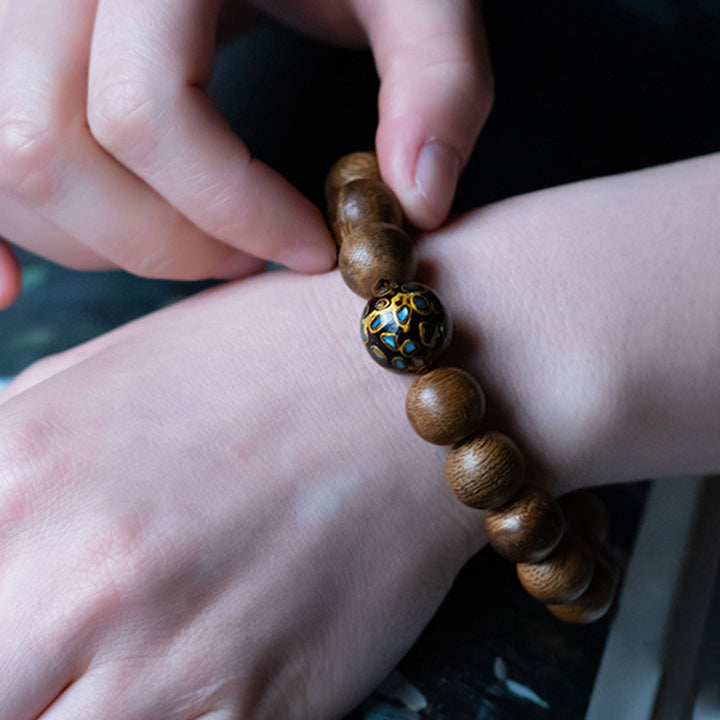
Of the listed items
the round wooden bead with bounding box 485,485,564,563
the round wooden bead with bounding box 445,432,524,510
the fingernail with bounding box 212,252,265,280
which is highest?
the fingernail with bounding box 212,252,265,280

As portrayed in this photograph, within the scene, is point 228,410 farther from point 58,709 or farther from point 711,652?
point 711,652

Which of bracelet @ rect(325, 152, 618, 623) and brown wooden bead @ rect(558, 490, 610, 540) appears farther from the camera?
brown wooden bead @ rect(558, 490, 610, 540)

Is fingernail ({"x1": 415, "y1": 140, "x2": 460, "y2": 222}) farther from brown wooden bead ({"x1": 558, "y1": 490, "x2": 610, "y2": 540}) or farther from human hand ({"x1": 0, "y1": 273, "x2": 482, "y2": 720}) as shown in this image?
brown wooden bead ({"x1": 558, "y1": 490, "x2": 610, "y2": 540})

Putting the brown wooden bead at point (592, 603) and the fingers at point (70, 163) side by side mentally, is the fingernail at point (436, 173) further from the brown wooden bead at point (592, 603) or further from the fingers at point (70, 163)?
the brown wooden bead at point (592, 603)

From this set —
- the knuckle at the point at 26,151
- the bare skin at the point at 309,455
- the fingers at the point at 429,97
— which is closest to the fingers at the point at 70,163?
the knuckle at the point at 26,151

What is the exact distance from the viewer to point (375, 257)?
68 centimetres

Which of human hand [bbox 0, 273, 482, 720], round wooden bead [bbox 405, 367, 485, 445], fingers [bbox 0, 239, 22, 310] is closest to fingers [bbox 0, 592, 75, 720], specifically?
human hand [bbox 0, 273, 482, 720]

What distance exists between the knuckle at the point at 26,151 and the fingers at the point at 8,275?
0.67ft

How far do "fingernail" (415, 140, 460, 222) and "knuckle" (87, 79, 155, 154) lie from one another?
0.25 m

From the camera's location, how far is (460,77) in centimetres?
75

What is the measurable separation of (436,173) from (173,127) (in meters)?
0.24

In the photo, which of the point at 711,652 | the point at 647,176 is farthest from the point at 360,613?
the point at 647,176

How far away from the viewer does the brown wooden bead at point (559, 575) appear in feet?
2.31

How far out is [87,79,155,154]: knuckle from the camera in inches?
27.9
